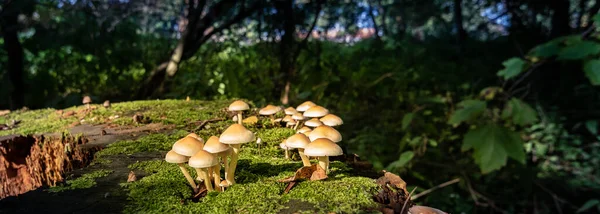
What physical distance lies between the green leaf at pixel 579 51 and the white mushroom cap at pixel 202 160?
1923 mm

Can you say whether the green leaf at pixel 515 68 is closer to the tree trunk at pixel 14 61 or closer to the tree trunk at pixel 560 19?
the tree trunk at pixel 560 19

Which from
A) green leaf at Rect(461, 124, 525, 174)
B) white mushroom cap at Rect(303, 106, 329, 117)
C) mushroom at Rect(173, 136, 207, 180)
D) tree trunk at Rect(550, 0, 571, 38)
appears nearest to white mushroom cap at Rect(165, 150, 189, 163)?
mushroom at Rect(173, 136, 207, 180)

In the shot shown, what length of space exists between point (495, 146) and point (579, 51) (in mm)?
687

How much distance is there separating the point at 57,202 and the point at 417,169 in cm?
555

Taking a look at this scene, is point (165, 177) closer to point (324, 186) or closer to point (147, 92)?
point (324, 186)

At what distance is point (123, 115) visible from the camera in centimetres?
358

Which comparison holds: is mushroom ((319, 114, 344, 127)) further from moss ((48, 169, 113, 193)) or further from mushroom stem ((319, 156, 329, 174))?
moss ((48, 169, 113, 193))

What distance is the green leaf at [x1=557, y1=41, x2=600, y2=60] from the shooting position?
2.19m

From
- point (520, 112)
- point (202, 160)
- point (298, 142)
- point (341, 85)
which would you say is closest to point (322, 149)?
point (298, 142)

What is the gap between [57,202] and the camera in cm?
166

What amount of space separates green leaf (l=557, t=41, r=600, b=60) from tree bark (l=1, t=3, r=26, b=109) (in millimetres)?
6544

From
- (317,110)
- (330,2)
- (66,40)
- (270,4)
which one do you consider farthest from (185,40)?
(317,110)

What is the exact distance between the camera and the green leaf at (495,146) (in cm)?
244

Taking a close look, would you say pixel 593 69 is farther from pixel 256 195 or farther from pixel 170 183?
pixel 170 183
